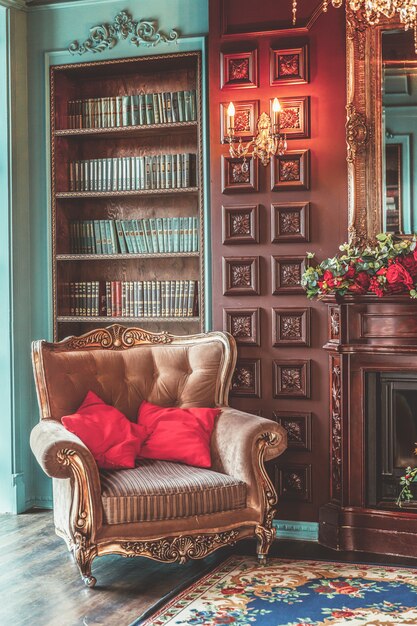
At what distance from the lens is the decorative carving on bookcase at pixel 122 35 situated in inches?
194

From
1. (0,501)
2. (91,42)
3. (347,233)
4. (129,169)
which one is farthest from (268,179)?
(0,501)

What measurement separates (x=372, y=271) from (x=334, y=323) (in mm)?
362

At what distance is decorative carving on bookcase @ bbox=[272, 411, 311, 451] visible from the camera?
454 centimetres

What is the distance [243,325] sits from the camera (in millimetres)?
4648

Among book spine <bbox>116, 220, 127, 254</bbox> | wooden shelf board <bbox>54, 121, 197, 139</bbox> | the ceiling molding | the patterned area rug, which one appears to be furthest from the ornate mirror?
the ceiling molding

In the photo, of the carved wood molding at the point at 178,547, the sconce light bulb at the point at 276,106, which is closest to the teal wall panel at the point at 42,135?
the sconce light bulb at the point at 276,106

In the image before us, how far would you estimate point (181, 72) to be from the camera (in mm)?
5148

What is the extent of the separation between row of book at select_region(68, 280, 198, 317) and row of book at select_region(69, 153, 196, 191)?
1.91 ft

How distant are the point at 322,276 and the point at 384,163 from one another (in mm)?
696

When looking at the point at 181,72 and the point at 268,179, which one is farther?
the point at 181,72

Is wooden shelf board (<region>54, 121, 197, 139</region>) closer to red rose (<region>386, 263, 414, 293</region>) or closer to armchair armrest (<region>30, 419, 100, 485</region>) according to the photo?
red rose (<region>386, 263, 414, 293</region>)

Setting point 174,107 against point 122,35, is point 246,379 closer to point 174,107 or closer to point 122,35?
point 174,107

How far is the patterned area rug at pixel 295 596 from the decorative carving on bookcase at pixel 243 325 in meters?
1.20

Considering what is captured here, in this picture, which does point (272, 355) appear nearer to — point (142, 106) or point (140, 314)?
point (140, 314)
